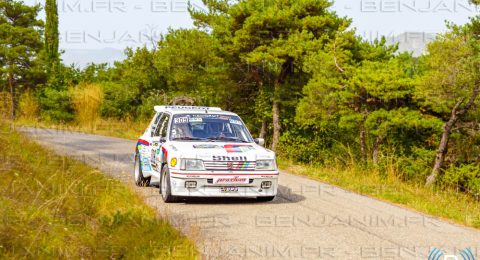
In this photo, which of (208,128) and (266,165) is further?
(208,128)

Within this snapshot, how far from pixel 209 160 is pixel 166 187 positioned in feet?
3.17

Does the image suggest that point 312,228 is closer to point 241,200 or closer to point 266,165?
point 266,165

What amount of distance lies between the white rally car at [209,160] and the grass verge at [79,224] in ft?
2.73

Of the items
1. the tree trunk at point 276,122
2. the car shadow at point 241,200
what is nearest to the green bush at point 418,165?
the tree trunk at point 276,122

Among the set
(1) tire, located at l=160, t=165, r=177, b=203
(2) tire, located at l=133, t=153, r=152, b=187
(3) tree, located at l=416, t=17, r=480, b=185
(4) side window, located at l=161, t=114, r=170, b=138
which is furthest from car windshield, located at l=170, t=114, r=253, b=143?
(3) tree, located at l=416, t=17, r=480, b=185

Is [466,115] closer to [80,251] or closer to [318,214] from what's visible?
[318,214]

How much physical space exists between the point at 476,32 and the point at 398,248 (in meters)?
12.3

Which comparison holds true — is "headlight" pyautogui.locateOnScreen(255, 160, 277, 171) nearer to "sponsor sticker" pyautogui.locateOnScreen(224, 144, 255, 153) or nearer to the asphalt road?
"sponsor sticker" pyautogui.locateOnScreen(224, 144, 255, 153)

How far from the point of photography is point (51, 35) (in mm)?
43125

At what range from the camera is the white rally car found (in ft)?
33.8

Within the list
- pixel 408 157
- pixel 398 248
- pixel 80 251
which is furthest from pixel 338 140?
pixel 80 251

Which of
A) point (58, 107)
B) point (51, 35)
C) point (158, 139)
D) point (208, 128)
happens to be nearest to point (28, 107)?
point (58, 107)

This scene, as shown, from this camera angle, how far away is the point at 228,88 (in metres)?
26.0

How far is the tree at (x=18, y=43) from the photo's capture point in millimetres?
40312
